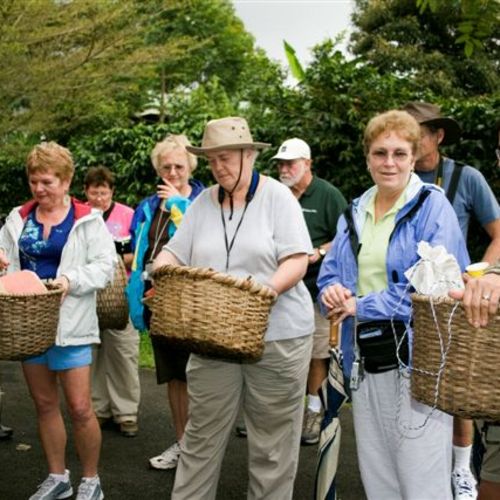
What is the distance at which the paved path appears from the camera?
4.86m

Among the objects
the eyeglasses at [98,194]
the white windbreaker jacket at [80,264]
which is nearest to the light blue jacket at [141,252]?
the white windbreaker jacket at [80,264]

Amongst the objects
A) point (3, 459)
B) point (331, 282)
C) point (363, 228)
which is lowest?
point (3, 459)

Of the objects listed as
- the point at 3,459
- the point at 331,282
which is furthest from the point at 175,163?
the point at 3,459

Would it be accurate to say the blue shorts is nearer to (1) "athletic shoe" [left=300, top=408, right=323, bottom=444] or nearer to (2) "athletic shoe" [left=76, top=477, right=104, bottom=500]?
(2) "athletic shoe" [left=76, top=477, right=104, bottom=500]

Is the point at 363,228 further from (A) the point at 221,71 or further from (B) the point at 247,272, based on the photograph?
(A) the point at 221,71

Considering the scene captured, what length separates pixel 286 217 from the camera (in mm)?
3877

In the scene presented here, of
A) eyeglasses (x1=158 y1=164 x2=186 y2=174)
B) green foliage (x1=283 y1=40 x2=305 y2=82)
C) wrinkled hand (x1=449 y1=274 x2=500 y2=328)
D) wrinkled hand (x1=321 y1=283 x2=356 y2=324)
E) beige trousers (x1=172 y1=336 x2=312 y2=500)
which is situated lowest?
beige trousers (x1=172 y1=336 x2=312 y2=500)

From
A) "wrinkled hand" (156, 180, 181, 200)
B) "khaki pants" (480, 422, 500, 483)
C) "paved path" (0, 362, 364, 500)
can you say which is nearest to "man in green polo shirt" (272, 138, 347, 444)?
"paved path" (0, 362, 364, 500)

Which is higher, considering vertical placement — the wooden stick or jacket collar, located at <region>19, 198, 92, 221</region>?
jacket collar, located at <region>19, 198, 92, 221</region>

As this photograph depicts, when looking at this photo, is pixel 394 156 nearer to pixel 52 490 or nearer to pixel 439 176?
pixel 439 176

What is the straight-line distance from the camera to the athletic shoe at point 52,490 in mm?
4586

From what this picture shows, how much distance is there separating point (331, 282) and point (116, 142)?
886 centimetres

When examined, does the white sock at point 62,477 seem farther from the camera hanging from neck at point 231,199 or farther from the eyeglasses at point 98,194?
the eyeglasses at point 98,194

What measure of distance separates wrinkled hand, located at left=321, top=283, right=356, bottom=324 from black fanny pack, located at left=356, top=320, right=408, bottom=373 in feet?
0.32
